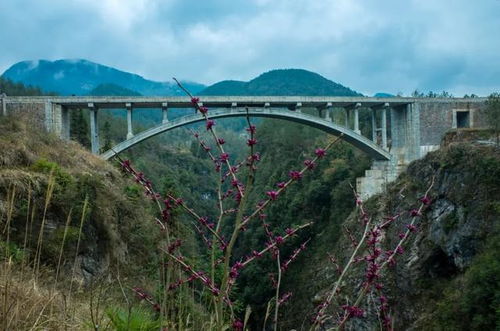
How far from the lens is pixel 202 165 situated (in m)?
77.4

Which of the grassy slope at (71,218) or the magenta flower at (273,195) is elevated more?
the magenta flower at (273,195)

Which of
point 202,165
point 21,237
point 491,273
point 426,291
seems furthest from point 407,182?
point 202,165

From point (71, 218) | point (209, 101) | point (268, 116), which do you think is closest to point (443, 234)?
point (268, 116)

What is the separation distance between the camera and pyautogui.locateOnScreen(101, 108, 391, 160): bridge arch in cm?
1898

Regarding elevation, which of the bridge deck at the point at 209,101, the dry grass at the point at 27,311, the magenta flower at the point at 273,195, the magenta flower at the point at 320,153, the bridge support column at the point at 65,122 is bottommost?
the dry grass at the point at 27,311

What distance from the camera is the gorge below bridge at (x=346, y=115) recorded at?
62.4ft

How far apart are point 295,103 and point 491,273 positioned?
12317 mm

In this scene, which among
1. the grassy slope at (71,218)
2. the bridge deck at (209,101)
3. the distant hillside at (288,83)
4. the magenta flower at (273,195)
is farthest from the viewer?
the distant hillside at (288,83)

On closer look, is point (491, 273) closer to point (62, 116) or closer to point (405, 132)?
point (405, 132)

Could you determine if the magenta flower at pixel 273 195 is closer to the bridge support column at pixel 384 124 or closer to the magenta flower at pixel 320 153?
the magenta flower at pixel 320 153

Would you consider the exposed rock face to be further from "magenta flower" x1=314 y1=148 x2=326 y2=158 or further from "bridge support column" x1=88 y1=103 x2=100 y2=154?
"magenta flower" x1=314 y1=148 x2=326 y2=158

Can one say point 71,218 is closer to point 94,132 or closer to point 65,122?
point 94,132

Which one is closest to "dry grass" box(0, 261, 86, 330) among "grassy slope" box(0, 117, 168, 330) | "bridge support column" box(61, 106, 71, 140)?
"grassy slope" box(0, 117, 168, 330)

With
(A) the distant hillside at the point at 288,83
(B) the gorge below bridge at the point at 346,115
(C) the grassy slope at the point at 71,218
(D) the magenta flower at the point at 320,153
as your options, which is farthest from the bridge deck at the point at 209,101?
(A) the distant hillside at the point at 288,83
